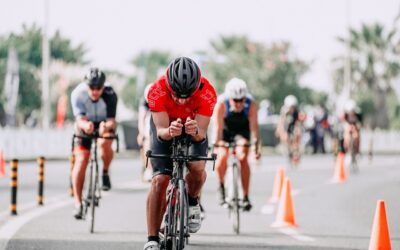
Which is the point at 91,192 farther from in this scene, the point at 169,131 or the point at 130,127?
the point at 130,127

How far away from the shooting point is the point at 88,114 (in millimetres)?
12805

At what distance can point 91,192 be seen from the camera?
12508mm

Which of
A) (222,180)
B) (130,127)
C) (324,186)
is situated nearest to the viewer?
(222,180)

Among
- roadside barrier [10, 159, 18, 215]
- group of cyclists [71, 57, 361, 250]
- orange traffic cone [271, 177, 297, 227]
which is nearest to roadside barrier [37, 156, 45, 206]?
roadside barrier [10, 159, 18, 215]

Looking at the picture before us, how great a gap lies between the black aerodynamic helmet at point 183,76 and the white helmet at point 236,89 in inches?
165

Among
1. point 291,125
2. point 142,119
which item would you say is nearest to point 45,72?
point 291,125

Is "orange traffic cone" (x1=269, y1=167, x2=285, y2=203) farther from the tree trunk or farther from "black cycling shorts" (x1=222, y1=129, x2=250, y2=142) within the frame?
the tree trunk

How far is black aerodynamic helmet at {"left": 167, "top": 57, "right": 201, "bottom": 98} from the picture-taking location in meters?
8.42

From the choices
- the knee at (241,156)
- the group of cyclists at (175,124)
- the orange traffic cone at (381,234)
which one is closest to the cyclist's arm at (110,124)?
the group of cyclists at (175,124)

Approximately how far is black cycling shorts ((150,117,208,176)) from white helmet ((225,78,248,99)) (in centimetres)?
364

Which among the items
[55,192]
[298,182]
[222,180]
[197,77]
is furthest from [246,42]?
[197,77]

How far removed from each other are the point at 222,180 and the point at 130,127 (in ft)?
83.9

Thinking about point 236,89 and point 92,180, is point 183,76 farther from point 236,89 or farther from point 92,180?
point 92,180

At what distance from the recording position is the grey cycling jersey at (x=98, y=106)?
12.7 m
